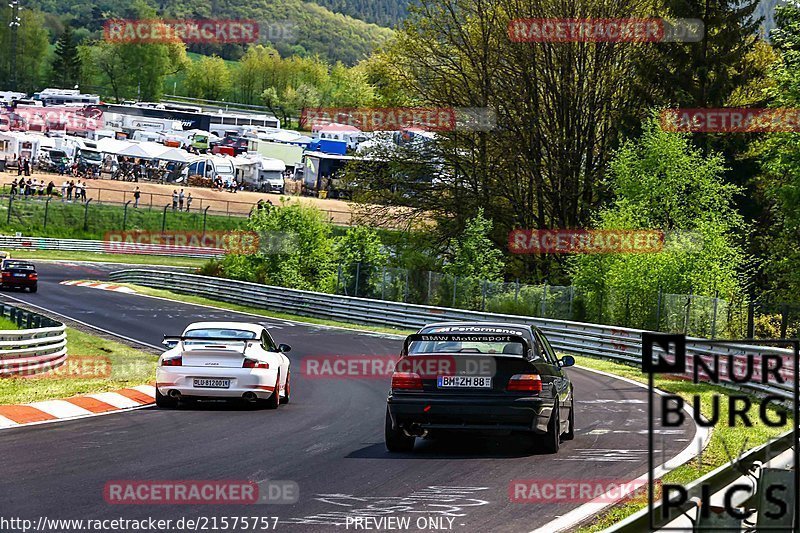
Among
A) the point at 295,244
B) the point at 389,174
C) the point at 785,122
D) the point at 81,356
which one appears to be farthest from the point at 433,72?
the point at 81,356

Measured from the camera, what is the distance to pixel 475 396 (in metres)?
12.5

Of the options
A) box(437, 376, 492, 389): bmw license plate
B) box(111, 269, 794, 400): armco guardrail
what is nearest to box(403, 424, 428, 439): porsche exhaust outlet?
box(437, 376, 492, 389): bmw license plate

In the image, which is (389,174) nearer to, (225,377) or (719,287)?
(719,287)

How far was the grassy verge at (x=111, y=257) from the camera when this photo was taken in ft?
235

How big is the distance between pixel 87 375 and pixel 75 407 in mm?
5516

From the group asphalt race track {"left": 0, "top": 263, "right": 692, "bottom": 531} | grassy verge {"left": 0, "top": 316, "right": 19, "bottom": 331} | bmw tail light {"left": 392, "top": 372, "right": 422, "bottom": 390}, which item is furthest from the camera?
grassy verge {"left": 0, "top": 316, "right": 19, "bottom": 331}

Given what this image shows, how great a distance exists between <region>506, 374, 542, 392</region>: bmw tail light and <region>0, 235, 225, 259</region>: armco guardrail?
6233 cm

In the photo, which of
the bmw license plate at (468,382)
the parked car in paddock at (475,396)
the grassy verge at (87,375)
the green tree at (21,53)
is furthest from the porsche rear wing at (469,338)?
the green tree at (21,53)

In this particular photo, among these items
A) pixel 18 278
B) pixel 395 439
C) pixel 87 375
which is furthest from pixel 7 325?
pixel 18 278

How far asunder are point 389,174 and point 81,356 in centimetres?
2733

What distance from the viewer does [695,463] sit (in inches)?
457

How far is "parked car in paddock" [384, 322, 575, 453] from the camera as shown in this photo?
491 inches

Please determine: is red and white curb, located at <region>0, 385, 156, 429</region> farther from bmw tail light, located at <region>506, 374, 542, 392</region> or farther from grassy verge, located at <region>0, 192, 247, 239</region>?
grassy verge, located at <region>0, 192, 247, 239</region>

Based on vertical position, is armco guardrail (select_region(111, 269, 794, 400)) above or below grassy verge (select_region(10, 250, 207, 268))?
below
